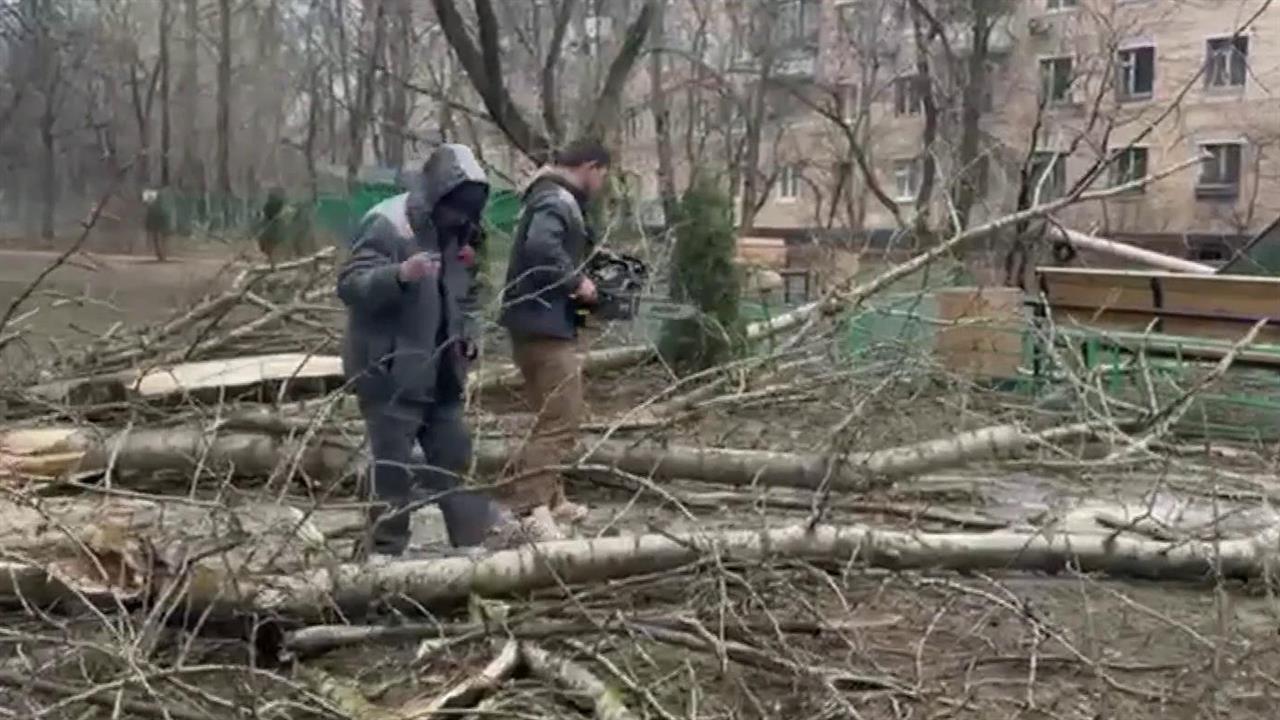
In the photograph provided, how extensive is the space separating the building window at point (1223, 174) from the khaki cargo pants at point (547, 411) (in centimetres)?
2922

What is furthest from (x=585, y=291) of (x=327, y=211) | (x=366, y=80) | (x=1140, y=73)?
(x=1140, y=73)

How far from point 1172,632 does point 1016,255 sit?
8770 millimetres

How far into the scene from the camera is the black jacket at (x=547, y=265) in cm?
548

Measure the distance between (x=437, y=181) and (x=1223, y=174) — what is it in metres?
30.8

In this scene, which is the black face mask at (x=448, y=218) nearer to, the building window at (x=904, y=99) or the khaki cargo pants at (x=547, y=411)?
the khaki cargo pants at (x=547, y=411)

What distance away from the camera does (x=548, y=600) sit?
436 cm

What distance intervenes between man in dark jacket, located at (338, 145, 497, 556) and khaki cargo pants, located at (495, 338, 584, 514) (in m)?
0.60

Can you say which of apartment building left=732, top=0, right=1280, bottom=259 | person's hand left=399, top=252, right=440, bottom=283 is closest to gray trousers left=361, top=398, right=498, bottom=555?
person's hand left=399, top=252, right=440, bottom=283

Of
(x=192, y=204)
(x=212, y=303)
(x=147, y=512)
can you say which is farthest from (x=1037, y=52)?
(x=147, y=512)

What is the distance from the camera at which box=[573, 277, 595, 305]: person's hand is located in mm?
5473

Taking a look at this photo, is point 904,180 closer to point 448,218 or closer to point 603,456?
point 603,456

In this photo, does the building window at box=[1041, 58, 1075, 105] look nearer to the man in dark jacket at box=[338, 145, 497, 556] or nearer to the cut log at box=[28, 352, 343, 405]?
the cut log at box=[28, 352, 343, 405]

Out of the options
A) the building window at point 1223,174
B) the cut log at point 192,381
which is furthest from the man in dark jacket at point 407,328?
the building window at point 1223,174

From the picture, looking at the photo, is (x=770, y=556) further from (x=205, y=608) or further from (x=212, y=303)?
(x=212, y=303)
